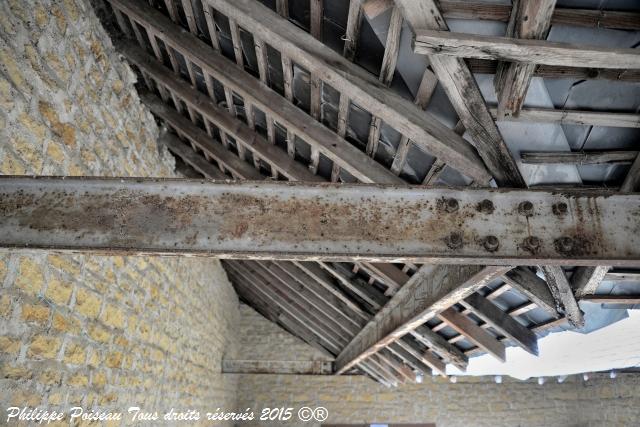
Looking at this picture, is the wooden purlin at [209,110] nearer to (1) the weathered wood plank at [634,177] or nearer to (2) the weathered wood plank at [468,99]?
(2) the weathered wood plank at [468,99]

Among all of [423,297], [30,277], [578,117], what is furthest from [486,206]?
[30,277]

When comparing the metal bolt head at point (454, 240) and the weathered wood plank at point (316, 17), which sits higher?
the weathered wood plank at point (316, 17)

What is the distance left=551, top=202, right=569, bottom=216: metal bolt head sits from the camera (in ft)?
3.82

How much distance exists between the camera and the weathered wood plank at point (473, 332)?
3162 mm

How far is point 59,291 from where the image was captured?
1.93 meters

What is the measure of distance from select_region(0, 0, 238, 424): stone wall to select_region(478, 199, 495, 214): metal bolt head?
1.62m

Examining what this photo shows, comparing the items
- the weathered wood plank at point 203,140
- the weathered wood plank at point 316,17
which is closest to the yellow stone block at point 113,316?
the weathered wood plank at point 203,140

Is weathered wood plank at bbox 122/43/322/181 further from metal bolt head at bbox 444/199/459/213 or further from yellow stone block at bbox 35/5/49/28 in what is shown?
metal bolt head at bbox 444/199/459/213

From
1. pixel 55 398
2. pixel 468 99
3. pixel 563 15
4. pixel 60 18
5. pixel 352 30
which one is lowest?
pixel 55 398

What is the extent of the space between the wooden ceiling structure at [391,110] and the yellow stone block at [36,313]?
1.46 meters

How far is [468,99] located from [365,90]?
17.6 inches

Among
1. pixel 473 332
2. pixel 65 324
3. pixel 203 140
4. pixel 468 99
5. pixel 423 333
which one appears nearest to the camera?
pixel 468 99

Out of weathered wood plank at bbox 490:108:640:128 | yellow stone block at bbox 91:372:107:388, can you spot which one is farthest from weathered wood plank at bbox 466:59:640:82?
yellow stone block at bbox 91:372:107:388

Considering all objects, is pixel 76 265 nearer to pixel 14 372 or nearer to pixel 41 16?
pixel 14 372
